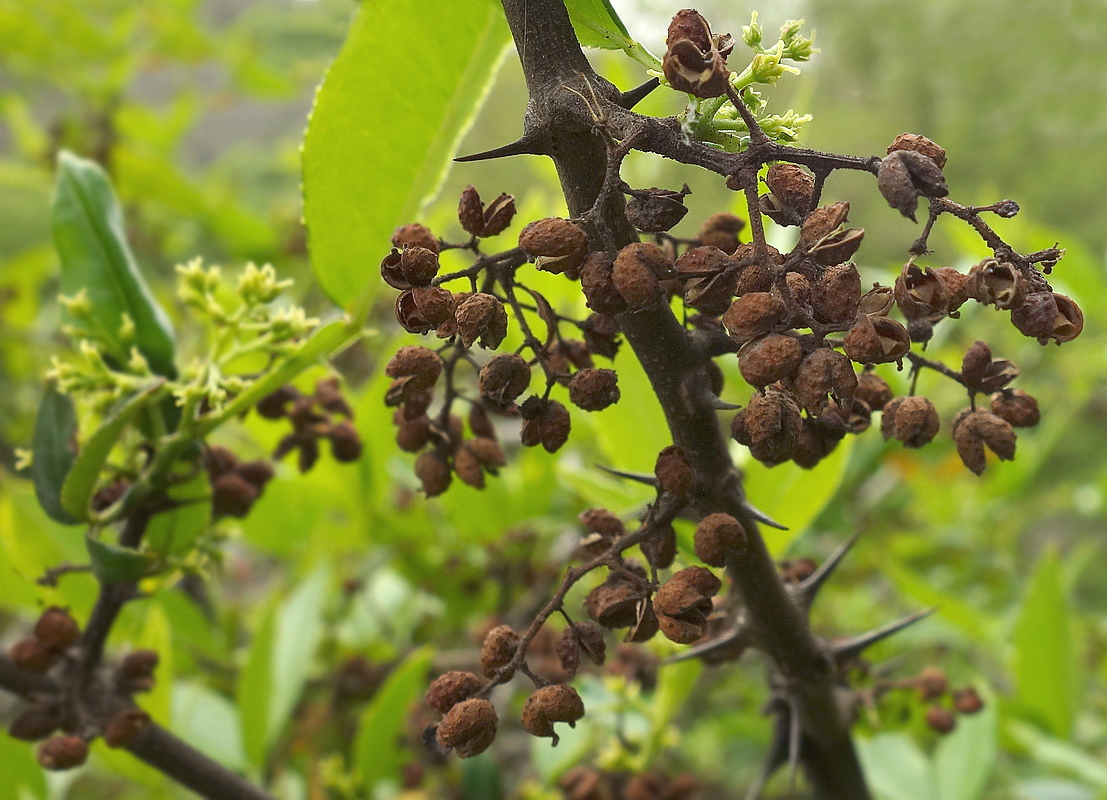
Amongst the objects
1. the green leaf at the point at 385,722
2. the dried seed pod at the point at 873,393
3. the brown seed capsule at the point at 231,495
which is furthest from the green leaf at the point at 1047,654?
the brown seed capsule at the point at 231,495

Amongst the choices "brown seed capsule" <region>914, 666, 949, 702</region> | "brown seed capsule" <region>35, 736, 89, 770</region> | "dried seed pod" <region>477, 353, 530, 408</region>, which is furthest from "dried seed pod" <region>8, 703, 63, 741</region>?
"brown seed capsule" <region>914, 666, 949, 702</region>

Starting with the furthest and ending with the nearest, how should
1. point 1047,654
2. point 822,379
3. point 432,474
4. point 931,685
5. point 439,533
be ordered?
point 439,533 < point 1047,654 < point 931,685 < point 432,474 < point 822,379

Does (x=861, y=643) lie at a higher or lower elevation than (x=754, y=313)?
lower

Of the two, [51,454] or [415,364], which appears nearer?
[415,364]

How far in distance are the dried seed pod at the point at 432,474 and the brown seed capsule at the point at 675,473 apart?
19 centimetres

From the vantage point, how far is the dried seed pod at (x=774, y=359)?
1.13ft

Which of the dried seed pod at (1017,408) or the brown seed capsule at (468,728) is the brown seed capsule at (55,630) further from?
the dried seed pod at (1017,408)

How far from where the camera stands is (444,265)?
879 mm

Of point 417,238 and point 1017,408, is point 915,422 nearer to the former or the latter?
point 1017,408

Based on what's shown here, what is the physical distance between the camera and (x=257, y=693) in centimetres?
99

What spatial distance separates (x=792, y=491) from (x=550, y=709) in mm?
411

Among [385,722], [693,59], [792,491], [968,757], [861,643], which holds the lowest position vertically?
[385,722]

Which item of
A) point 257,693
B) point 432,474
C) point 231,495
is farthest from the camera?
point 257,693

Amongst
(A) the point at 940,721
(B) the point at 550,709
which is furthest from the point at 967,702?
(B) the point at 550,709
